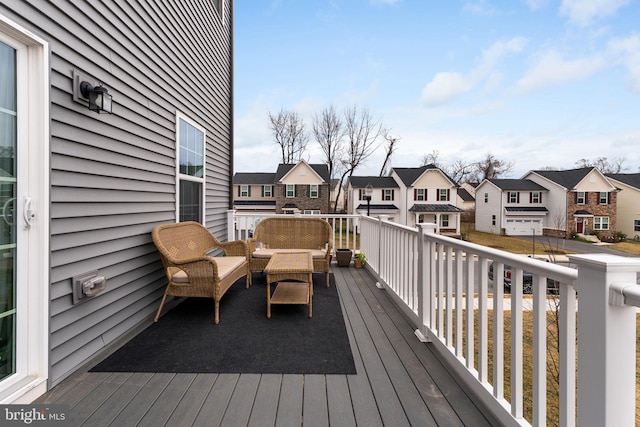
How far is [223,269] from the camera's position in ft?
9.96

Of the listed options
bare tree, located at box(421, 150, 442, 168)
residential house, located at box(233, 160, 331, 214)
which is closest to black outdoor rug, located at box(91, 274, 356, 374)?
residential house, located at box(233, 160, 331, 214)

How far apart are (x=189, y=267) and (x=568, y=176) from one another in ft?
98.1

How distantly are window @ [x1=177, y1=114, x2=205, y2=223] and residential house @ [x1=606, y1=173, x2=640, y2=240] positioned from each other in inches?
1241

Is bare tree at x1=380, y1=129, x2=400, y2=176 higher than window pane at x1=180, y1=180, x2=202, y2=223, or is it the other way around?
bare tree at x1=380, y1=129, x2=400, y2=176

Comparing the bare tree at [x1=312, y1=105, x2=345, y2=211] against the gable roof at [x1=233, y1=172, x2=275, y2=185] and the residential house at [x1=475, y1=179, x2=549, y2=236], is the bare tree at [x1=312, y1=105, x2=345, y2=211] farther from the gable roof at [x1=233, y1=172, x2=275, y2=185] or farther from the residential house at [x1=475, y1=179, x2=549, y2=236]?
the residential house at [x1=475, y1=179, x2=549, y2=236]

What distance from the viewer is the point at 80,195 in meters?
2.03

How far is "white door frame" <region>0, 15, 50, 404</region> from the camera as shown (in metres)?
1.64

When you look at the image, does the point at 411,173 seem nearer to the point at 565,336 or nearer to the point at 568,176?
the point at 568,176

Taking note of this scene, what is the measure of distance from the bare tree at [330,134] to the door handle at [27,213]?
21.2 meters

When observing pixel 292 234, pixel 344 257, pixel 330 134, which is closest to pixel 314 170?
pixel 330 134

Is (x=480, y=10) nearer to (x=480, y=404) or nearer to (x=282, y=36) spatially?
(x=282, y=36)

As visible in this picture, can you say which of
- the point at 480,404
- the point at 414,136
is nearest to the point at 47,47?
the point at 480,404

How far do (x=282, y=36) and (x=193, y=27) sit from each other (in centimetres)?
657

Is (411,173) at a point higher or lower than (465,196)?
higher
